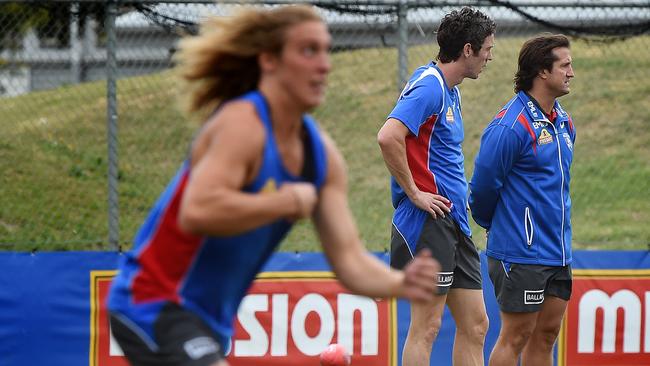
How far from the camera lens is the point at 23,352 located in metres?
7.27

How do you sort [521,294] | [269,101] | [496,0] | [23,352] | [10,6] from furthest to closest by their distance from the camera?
[10,6], [496,0], [23,352], [521,294], [269,101]

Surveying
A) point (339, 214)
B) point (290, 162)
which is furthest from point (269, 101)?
point (339, 214)

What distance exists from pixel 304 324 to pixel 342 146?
386 centimetres

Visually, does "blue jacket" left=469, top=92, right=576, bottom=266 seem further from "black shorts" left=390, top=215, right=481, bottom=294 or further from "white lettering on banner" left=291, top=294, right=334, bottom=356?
"white lettering on banner" left=291, top=294, right=334, bottom=356

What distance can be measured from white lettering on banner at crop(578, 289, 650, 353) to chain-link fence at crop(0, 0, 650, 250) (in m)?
0.83

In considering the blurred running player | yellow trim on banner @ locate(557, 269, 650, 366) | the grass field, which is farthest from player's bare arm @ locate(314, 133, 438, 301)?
the grass field

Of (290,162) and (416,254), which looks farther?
(416,254)

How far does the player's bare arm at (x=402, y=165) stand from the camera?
595 centimetres

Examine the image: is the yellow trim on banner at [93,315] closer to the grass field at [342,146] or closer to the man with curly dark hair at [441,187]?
the grass field at [342,146]

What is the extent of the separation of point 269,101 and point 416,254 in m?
2.80

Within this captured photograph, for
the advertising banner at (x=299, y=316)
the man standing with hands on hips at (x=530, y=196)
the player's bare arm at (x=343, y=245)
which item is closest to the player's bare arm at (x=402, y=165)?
the man standing with hands on hips at (x=530, y=196)

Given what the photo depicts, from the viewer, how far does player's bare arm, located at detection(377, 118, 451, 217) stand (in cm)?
595

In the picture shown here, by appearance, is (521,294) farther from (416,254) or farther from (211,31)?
(211,31)

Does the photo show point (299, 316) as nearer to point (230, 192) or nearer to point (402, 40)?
point (402, 40)
